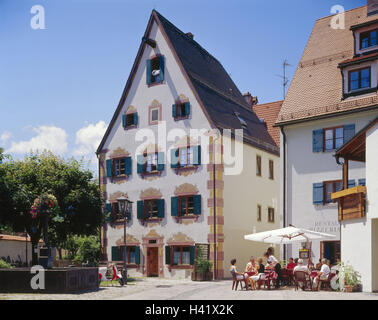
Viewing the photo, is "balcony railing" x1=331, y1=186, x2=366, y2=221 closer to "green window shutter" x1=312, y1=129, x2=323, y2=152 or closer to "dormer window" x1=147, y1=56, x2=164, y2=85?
"green window shutter" x1=312, y1=129, x2=323, y2=152

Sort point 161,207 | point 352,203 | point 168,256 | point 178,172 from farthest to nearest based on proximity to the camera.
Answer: point 161,207
point 178,172
point 168,256
point 352,203

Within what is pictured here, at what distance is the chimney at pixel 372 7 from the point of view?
27734 mm

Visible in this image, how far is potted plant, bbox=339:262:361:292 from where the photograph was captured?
62.0 ft

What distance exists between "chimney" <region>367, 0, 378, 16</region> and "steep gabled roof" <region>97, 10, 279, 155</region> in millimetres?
9849

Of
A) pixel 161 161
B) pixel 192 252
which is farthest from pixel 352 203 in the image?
pixel 161 161

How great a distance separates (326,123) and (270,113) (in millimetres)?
14781

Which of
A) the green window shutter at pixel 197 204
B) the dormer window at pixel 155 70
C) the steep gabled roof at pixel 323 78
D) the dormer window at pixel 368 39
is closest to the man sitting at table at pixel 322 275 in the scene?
the steep gabled roof at pixel 323 78

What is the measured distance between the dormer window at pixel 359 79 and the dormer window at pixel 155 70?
11792 millimetres

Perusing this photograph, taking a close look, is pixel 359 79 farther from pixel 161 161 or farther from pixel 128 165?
pixel 128 165

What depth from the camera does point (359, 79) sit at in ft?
84.1

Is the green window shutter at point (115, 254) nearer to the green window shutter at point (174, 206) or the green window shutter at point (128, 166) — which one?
the green window shutter at point (128, 166)
